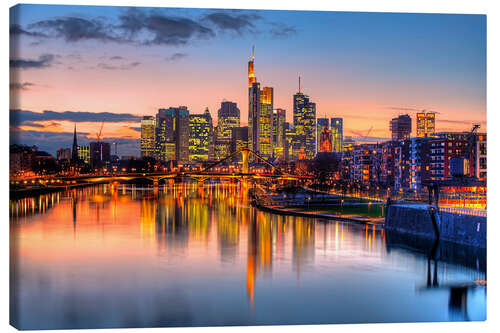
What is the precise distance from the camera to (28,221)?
99.3 ft

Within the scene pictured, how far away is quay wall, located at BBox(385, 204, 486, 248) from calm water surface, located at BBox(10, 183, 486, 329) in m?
0.77

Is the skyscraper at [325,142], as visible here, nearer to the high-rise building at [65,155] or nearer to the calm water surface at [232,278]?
the high-rise building at [65,155]

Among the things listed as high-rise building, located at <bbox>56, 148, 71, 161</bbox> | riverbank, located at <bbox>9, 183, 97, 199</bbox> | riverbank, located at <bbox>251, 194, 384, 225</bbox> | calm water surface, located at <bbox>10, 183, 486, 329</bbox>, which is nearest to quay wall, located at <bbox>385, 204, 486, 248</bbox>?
calm water surface, located at <bbox>10, 183, 486, 329</bbox>

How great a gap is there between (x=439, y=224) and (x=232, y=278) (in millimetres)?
7936

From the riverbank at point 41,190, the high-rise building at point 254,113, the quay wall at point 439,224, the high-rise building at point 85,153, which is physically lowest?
the riverbank at point 41,190

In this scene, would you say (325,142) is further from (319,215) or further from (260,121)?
(319,215)

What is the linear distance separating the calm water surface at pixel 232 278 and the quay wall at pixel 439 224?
0.77 m

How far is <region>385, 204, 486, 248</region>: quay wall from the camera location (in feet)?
55.8

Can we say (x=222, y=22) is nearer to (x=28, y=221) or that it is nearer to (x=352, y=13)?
(x=352, y=13)

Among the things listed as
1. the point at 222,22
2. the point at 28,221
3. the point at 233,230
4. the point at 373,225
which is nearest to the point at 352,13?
the point at 222,22

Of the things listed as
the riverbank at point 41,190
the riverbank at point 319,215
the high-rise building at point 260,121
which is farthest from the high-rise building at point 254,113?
the riverbank at point 319,215

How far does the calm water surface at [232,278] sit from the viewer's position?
12492 mm

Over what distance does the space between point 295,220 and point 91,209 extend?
668 inches

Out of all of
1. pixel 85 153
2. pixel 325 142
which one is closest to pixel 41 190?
pixel 85 153
